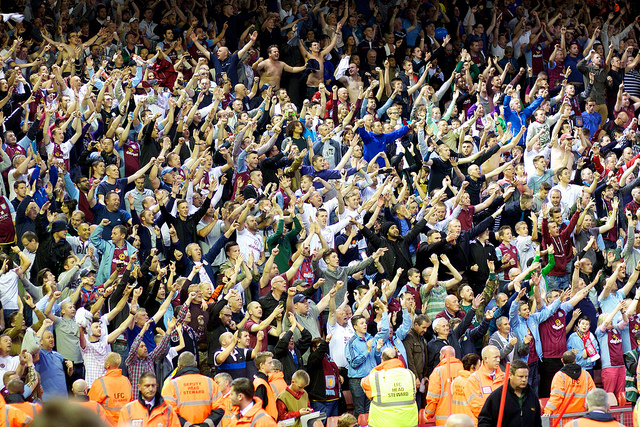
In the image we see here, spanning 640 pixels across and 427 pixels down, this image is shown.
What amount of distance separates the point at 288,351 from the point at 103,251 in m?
2.55

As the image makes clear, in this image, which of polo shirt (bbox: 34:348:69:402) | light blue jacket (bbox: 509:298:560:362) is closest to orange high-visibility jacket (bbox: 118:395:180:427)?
polo shirt (bbox: 34:348:69:402)

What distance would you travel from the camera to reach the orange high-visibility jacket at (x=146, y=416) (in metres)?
7.12

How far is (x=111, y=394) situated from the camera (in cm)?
768

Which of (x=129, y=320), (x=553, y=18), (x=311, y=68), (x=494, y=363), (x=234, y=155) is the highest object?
(x=553, y=18)

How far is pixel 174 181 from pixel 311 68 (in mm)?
5416

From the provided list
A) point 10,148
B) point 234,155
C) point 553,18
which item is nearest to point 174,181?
point 234,155

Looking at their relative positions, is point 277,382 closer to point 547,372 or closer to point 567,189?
point 547,372

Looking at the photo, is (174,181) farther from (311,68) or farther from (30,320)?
(311,68)

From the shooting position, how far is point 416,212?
12.6 meters

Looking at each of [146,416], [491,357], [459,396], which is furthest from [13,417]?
[491,357]

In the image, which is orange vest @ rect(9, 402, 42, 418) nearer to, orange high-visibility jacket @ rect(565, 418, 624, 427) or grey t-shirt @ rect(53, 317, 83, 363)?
grey t-shirt @ rect(53, 317, 83, 363)

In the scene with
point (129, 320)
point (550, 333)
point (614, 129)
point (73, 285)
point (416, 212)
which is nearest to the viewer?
point (129, 320)

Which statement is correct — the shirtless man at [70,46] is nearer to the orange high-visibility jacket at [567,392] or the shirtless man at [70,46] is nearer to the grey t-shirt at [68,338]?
the grey t-shirt at [68,338]

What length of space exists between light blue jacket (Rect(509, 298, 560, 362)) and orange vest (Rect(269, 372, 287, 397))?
3.08m
